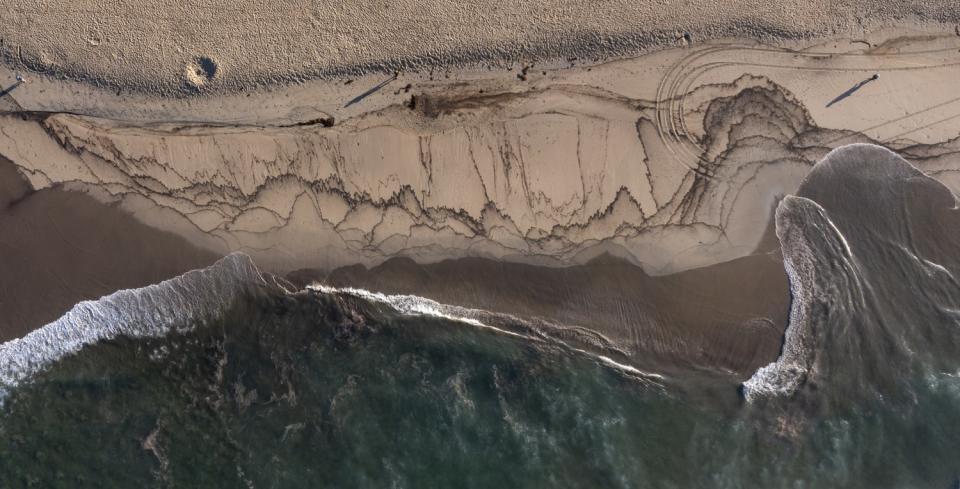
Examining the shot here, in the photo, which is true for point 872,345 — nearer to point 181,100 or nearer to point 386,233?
point 386,233

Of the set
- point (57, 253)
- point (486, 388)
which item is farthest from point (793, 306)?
point (57, 253)

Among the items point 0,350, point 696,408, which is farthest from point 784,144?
point 0,350

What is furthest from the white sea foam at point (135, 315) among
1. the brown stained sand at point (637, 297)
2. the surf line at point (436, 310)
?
the surf line at point (436, 310)

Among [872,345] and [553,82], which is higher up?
[553,82]

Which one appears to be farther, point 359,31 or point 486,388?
→ point 359,31

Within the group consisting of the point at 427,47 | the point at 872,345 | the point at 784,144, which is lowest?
the point at 872,345

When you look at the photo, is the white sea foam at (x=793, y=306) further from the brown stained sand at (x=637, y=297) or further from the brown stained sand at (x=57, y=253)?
the brown stained sand at (x=57, y=253)

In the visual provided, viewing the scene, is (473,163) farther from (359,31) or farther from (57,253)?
(57,253)
